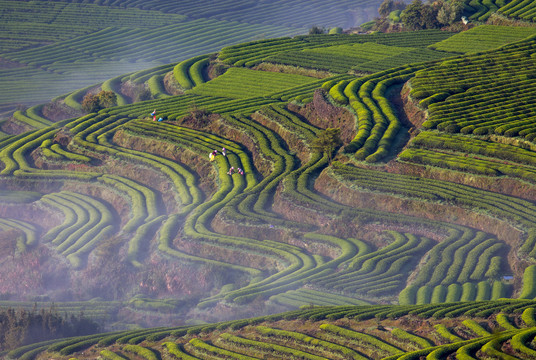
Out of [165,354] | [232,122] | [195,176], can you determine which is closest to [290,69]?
[232,122]

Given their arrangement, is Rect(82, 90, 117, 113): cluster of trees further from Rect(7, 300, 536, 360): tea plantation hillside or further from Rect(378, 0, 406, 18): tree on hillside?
Rect(378, 0, 406, 18): tree on hillside

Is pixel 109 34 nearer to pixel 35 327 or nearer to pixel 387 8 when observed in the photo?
pixel 387 8

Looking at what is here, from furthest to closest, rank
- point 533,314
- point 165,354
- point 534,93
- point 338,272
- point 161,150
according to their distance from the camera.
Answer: point 161,150
point 534,93
point 338,272
point 165,354
point 533,314

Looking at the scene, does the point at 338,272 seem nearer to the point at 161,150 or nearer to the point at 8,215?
the point at 161,150

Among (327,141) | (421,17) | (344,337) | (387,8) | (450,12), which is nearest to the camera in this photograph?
(344,337)

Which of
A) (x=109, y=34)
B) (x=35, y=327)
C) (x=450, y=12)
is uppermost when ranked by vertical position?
(x=109, y=34)

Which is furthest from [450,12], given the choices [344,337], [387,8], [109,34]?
[344,337]

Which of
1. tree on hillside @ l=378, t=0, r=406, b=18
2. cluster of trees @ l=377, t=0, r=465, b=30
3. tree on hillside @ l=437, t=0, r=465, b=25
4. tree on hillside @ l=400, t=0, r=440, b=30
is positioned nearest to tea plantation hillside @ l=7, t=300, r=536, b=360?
tree on hillside @ l=437, t=0, r=465, b=25
